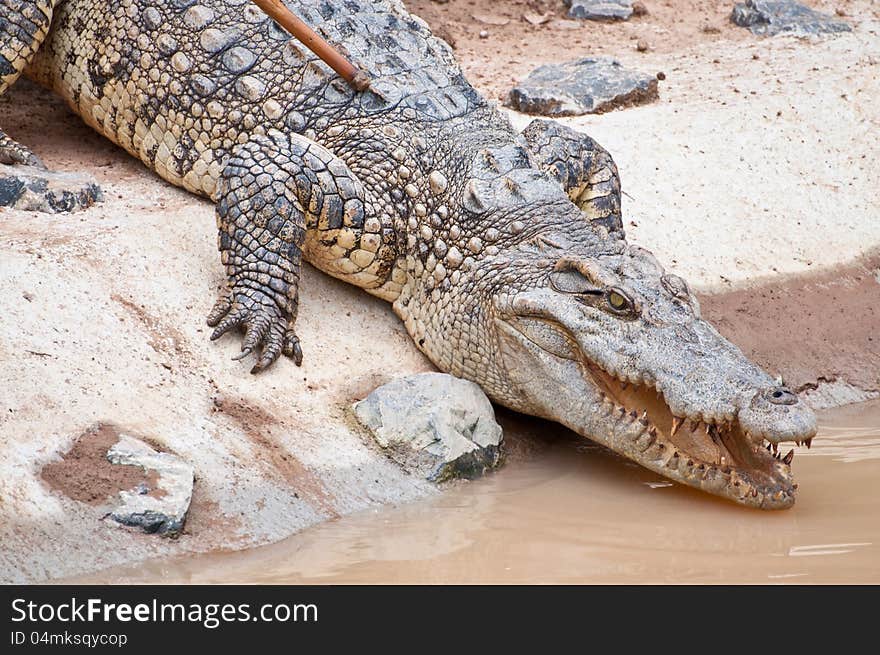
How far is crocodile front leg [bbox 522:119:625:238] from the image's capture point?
A: 20.8 feet

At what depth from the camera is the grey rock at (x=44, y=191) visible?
5898mm

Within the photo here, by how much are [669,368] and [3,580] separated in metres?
2.49

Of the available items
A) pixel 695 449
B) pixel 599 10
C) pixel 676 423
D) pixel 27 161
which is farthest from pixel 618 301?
pixel 599 10

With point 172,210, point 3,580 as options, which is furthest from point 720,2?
point 3,580

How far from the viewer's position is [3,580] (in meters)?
3.85

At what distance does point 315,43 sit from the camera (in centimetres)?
598

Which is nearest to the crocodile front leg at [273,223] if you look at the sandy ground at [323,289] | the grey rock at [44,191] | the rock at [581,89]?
the sandy ground at [323,289]

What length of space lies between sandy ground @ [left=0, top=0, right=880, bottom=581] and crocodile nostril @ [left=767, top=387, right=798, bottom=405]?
1.28 meters

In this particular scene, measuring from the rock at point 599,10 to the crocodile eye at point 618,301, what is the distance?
17.2 feet

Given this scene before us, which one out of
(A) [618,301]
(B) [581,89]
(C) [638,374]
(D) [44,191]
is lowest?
(B) [581,89]

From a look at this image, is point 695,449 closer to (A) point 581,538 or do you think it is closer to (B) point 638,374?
(B) point 638,374

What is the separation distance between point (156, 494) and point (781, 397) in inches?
88.7

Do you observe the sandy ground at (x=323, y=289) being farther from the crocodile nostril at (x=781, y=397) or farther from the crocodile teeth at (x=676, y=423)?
the crocodile nostril at (x=781, y=397)

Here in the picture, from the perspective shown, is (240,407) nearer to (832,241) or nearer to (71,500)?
(71,500)
